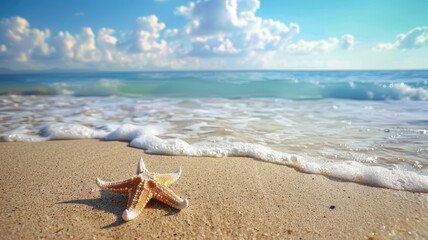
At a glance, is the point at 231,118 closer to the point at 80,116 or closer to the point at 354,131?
the point at 354,131

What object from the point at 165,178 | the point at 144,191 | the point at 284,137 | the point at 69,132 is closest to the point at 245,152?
the point at 284,137

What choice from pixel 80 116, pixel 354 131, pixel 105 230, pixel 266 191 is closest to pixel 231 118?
pixel 354 131

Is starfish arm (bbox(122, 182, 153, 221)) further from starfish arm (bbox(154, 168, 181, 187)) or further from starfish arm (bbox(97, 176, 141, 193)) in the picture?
starfish arm (bbox(154, 168, 181, 187))

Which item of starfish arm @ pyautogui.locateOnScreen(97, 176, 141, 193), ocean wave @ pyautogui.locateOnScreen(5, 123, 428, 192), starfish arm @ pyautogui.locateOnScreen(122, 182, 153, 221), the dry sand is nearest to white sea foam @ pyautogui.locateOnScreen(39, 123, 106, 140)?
ocean wave @ pyautogui.locateOnScreen(5, 123, 428, 192)

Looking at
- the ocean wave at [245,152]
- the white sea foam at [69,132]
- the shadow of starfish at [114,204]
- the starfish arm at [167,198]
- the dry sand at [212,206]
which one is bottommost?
the white sea foam at [69,132]

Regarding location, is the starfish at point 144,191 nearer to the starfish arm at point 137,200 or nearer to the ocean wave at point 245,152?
the starfish arm at point 137,200

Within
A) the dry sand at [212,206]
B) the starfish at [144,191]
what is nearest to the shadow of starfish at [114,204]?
the dry sand at [212,206]

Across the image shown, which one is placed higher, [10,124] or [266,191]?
[266,191]
